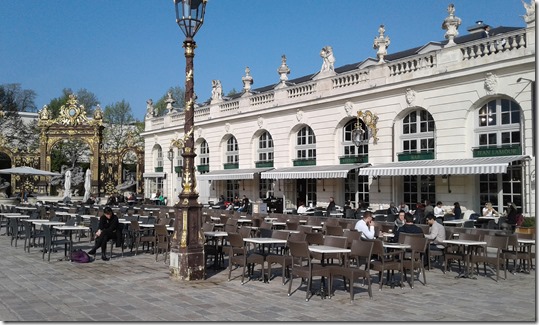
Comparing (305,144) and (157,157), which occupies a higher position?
(157,157)

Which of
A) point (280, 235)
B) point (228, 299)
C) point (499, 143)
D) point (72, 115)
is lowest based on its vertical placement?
point (228, 299)

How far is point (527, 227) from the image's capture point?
15.7 m

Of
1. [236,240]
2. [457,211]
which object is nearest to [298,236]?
[236,240]

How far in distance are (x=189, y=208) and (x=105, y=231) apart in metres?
4.02

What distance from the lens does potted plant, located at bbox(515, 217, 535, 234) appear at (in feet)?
51.1

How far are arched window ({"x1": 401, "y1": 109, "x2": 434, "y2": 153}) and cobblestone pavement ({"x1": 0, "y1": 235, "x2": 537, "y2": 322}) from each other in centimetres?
1105

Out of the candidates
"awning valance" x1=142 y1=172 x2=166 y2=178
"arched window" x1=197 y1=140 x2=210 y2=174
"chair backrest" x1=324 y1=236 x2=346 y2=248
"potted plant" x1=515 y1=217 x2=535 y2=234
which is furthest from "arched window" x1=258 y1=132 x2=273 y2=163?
"chair backrest" x1=324 y1=236 x2=346 y2=248

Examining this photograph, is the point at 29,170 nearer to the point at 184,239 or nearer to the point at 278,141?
the point at 278,141

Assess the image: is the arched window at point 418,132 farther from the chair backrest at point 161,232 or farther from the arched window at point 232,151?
the arched window at point 232,151

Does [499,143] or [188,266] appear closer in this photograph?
[188,266]

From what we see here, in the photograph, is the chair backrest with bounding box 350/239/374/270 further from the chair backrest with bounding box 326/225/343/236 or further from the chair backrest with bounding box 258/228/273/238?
the chair backrest with bounding box 326/225/343/236

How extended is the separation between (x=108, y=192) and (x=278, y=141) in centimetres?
1642

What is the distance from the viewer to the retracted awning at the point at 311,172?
2352cm

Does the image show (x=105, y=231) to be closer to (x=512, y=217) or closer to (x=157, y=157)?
(x=512, y=217)
